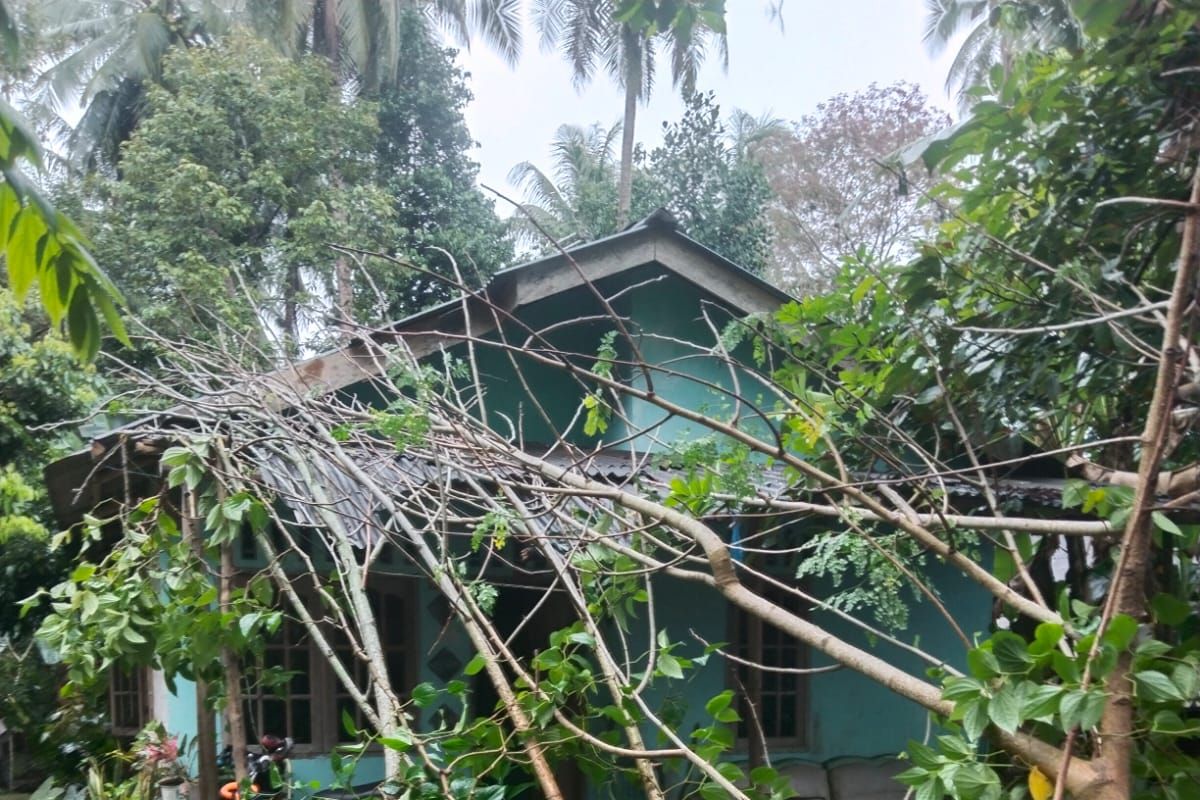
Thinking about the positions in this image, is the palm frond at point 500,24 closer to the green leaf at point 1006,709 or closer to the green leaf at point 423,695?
the green leaf at point 423,695

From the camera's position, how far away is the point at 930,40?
24.6 m

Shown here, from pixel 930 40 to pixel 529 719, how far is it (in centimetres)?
2474

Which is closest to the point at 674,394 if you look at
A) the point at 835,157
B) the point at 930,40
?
the point at 835,157

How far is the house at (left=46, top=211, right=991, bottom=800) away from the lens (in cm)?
673

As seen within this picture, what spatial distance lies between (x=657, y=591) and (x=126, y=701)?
4570 millimetres

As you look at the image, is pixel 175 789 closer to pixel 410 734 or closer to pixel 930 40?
pixel 410 734

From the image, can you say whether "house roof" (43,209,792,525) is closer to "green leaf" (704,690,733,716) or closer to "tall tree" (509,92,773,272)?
"green leaf" (704,690,733,716)

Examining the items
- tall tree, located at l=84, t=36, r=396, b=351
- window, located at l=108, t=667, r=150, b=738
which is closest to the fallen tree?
window, located at l=108, t=667, r=150, b=738

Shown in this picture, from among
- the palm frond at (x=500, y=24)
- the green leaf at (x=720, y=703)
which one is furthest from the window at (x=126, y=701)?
the palm frond at (x=500, y=24)

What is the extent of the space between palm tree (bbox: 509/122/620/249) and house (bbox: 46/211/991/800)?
533 inches

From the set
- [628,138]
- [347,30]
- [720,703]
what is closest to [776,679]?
[720,703]

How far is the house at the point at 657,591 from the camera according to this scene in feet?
22.1

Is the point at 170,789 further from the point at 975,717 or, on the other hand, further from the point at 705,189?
the point at 705,189

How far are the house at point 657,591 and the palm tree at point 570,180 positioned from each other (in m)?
13.5
